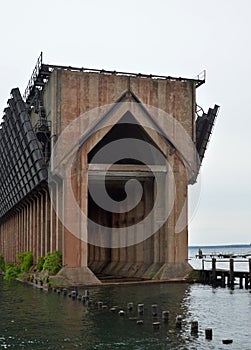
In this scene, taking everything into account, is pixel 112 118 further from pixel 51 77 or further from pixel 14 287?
pixel 14 287

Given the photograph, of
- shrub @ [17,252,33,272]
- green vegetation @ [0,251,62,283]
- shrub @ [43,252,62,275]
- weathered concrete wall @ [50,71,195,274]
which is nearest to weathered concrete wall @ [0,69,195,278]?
weathered concrete wall @ [50,71,195,274]

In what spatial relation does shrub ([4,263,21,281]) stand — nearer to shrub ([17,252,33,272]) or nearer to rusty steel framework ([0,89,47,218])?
shrub ([17,252,33,272])

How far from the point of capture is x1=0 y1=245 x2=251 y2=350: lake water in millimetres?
25688

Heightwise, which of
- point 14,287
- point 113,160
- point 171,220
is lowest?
point 14,287

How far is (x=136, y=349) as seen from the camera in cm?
2430

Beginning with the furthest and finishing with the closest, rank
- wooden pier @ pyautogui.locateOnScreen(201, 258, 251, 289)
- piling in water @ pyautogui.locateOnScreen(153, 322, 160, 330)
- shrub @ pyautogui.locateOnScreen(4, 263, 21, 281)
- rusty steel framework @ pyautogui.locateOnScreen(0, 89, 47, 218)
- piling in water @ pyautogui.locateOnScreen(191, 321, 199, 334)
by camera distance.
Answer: shrub @ pyautogui.locateOnScreen(4, 263, 21, 281) < rusty steel framework @ pyautogui.locateOnScreen(0, 89, 47, 218) < wooden pier @ pyautogui.locateOnScreen(201, 258, 251, 289) < piling in water @ pyautogui.locateOnScreen(153, 322, 160, 330) < piling in water @ pyautogui.locateOnScreen(191, 321, 199, 334)

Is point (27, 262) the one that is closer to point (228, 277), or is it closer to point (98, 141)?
point (98, 141)

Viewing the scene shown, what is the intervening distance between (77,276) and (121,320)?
20.8 meters

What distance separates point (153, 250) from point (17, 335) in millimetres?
32514

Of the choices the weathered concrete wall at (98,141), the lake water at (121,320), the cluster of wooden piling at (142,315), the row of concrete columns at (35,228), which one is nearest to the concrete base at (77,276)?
the weathered concrete wall at (98,141)

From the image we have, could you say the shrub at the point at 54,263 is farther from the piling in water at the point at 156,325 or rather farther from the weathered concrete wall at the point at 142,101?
the piling in water at the point at 156,325

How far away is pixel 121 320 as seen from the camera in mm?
31328

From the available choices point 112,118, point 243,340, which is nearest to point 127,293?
point 112,118

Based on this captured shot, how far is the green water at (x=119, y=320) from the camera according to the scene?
25719mm
